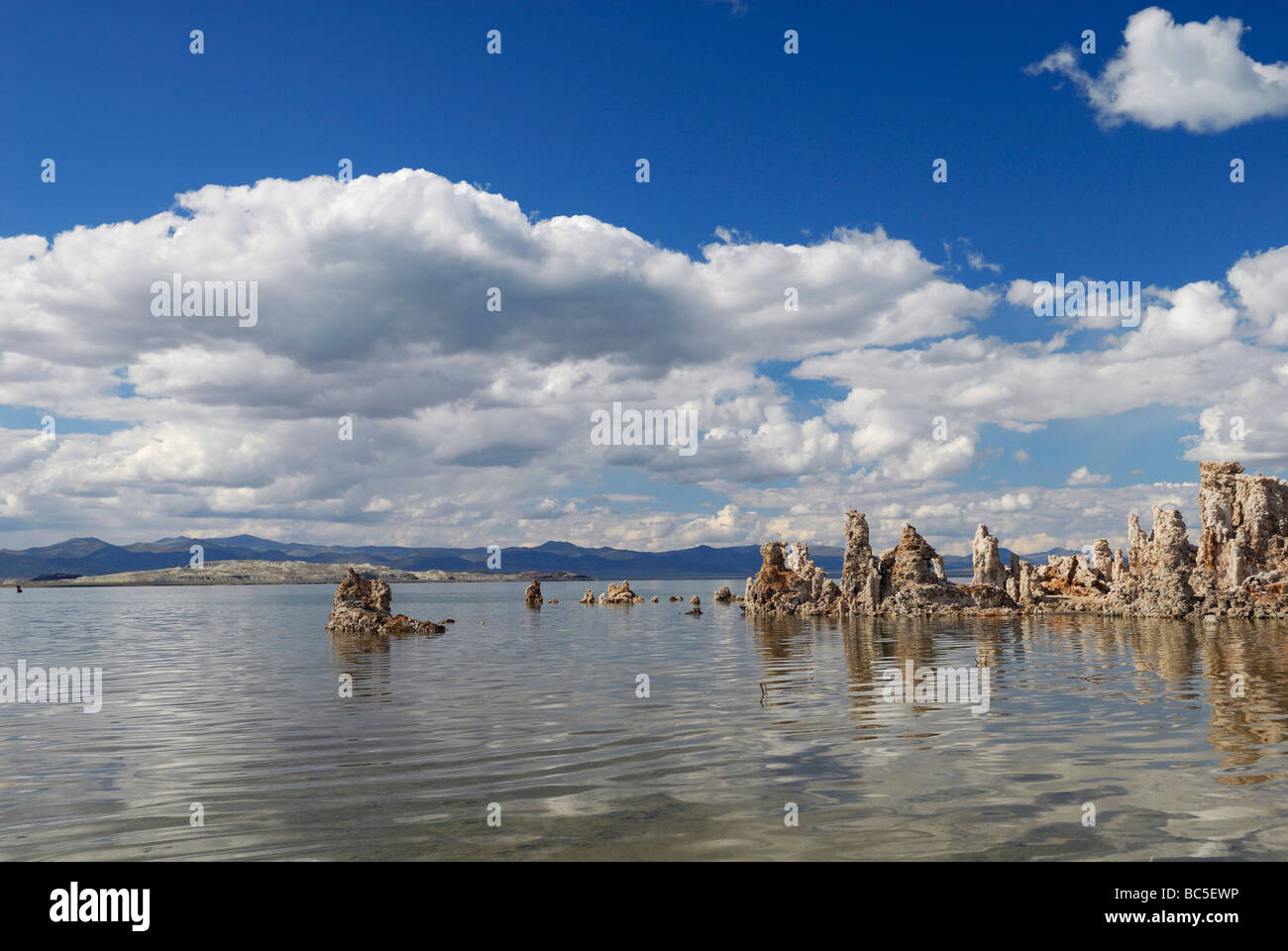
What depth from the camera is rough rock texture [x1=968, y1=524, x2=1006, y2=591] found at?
82.7 metres

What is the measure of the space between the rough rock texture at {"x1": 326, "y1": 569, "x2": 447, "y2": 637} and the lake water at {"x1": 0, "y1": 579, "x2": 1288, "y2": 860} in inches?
964

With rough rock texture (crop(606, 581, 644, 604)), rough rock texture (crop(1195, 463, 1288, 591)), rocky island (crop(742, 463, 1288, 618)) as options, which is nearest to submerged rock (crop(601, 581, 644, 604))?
rough rock texture (crop(606, 581, 644, 604))

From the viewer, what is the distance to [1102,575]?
289 ft

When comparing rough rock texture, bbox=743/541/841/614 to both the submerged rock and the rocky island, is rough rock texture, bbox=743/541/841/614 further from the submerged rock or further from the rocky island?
the submerged rock

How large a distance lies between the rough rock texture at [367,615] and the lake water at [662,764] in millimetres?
24485

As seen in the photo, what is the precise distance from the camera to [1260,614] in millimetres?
59531

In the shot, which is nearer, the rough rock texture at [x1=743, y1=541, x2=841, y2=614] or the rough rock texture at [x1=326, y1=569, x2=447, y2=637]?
the rough rock texture at [x1=326, y1=569, x2=447, y2=637]

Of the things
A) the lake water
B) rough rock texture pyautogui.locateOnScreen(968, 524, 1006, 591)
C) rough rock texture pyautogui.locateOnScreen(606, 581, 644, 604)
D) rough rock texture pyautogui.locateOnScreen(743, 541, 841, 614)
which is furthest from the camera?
rough rock texture pyautogui.locateOnScreen(606, 581, 644, 604)

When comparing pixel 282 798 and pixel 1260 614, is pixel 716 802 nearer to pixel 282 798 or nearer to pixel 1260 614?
pixel 282 798

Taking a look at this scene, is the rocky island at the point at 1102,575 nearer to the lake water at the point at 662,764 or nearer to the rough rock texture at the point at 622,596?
the lake water at the point at 662,764

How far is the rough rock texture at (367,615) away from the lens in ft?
210

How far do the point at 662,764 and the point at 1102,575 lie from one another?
3388 inches

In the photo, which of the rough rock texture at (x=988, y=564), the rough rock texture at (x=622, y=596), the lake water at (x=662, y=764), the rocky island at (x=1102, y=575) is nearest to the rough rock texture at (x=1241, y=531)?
the rocky island at (x=1102, y=575)
